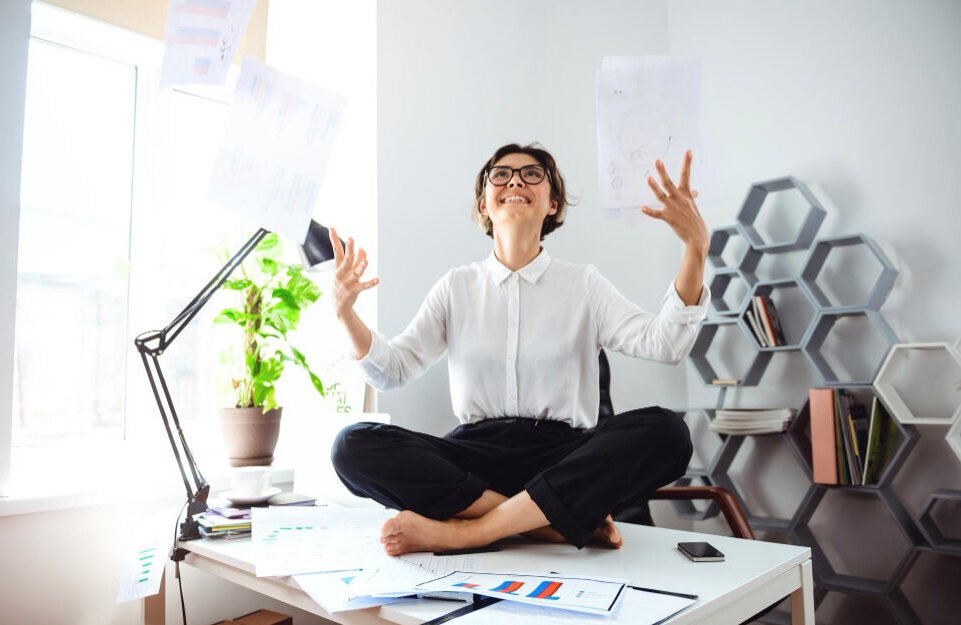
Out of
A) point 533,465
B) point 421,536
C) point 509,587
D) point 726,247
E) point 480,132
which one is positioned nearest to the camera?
point 509,587

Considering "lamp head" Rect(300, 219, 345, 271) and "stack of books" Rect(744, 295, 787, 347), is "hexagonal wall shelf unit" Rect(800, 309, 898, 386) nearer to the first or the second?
"stack of books" Rect(744, 295, 787, 347)

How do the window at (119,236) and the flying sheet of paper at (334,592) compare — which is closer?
the flying sheet of paper at (334,592)

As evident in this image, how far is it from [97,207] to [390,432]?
1389mm

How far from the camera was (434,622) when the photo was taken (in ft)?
2.67

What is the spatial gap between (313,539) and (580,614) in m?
0.62

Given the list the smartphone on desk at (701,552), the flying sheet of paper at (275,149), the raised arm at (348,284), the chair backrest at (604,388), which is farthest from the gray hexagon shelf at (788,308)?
the flying sheet of paper at (275,149)

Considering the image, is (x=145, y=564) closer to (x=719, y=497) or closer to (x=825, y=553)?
(x=719, y=497)

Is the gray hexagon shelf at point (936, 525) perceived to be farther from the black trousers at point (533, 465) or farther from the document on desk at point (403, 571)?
the document on desk at point (403, 571)

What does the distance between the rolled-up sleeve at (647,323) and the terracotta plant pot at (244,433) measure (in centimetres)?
102

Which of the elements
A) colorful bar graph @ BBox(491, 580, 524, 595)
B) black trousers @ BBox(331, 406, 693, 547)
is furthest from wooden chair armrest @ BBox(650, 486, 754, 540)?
colorful bar graph @ BBox(491, 580, 524, 595)

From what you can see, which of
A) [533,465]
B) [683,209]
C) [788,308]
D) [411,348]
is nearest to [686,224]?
[683,209]

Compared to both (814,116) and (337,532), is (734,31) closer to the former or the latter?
(814,116)

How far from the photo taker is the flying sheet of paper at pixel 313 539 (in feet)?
3.55

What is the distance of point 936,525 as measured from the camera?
6.82ft
